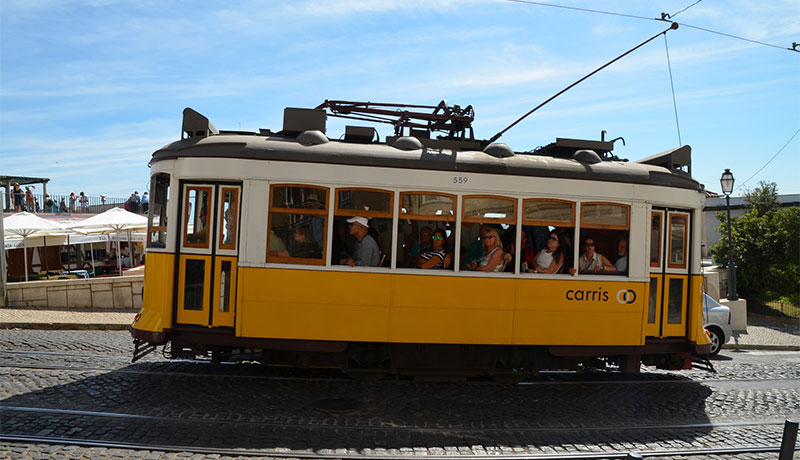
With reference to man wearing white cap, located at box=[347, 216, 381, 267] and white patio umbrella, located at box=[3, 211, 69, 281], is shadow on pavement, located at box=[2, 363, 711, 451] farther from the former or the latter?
white patio umbrella, located at box=[3, 211, 69, 281]

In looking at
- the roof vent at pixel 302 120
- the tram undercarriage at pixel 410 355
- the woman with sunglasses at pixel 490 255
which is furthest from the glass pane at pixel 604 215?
the roof vent at pixel 302 120

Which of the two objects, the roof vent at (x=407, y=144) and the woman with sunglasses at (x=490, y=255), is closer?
the woman with sunglasses at (x=490, y=255)

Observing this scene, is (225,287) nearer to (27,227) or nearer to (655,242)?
(655,242)

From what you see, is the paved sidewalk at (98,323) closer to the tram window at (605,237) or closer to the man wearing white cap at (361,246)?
the man wearing white cap at (361,246)

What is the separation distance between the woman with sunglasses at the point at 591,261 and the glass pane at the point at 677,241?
1036 millimetres

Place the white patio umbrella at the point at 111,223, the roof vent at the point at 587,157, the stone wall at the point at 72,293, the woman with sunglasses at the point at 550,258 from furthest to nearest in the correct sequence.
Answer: the white patio umbrella at the point at 111,223 → the stone wall at the point at 72,293 → the roof vent at the point at 587,157 → the woman with sunglasses at the point at 550,258

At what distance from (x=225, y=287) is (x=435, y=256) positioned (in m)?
2.64

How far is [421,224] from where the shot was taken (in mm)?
7297

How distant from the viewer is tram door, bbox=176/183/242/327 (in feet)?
23.3

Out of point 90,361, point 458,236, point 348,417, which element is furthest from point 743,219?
point 90,361

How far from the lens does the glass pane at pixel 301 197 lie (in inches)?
278

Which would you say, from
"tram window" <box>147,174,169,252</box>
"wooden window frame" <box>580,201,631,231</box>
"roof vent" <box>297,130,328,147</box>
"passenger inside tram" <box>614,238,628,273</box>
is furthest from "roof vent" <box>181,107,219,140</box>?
"passenger inside tram" <box>614,238,628,273</box>

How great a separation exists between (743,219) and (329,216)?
20.4 m

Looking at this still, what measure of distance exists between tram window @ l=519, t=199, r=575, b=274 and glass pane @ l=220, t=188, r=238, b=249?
144 inches
